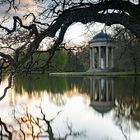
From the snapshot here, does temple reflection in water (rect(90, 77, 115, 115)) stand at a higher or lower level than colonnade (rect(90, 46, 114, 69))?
lower

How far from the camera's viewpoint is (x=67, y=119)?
15406 mm

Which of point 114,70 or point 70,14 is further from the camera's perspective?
point 114,70

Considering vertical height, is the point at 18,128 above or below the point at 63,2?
below

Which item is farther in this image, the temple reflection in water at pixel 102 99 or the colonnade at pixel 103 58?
the colonnade at pixel 103 58

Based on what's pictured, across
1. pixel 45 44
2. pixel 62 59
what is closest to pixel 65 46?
pixel 45 44

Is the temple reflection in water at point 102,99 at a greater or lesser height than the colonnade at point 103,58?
lesser

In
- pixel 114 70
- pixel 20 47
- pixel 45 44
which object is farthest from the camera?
pixel 114 70

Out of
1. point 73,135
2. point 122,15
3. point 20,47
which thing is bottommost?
point 73,135

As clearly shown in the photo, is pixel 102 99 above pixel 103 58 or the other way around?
the other way around

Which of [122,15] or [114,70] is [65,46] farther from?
[114,70]

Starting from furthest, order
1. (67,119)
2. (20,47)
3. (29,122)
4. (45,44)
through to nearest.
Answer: (67,119) → (29,122) → (45,44) → (20,47)

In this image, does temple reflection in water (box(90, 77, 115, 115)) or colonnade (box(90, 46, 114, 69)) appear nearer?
temple reflection in water (box(90, 77, 115, 115))

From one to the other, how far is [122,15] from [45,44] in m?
2.38

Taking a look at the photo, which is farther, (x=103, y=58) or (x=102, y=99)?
(x=103, y=58)
